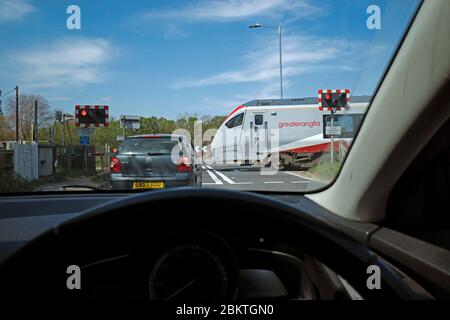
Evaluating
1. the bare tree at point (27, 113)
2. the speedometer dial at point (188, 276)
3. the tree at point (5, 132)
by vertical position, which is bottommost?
the speedometer dial at point (188, 276)

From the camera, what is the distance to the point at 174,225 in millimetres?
1624

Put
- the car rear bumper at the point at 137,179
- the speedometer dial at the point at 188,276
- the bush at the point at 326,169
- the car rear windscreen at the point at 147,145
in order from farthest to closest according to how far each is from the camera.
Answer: the car rear windscreen at the point at 147,145 < the car rear bumper at the point at 137,179 < the bush at the point at 326,169 < the speedometer dial at the point at 188,276

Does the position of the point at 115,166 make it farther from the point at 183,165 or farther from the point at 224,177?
the point at 224,177

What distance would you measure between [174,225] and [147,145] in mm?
2387

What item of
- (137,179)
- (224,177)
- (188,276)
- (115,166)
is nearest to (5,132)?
(115,166)

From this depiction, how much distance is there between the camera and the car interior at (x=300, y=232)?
1.39 metres

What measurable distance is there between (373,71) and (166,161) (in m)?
2.33

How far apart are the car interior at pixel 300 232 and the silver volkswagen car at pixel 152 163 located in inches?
37.6

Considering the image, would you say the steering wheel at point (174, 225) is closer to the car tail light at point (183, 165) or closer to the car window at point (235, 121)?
the car window at point (235, 121)

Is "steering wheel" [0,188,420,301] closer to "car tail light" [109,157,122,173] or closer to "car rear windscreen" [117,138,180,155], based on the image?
"car tail light" [109,157,122,173]

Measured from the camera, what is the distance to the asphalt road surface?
346cm

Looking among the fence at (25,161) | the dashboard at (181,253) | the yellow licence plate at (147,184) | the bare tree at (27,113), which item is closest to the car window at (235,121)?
the yellow licence plate at (147,184)

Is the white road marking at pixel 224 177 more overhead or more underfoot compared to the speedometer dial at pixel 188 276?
more overhead

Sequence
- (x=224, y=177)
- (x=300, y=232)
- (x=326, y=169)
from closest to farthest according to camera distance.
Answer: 1. (x=300, y=232)
2. (x=326, y=169)
3. (x=224, y=177)
